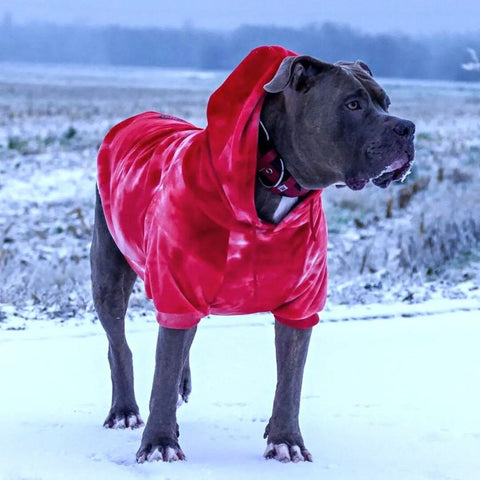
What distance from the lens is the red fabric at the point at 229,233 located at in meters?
3.04

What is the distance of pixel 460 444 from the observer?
11.4ft

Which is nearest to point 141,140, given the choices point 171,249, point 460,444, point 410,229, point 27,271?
point 171,249

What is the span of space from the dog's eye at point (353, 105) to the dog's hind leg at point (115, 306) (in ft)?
4.15

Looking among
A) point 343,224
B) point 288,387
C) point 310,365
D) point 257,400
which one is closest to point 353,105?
point 288,387

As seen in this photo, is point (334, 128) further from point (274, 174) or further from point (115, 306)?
point (115, 306)

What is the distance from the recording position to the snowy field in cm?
A: 329

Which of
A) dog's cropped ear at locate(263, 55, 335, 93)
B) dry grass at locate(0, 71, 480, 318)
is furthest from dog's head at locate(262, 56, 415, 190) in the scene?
dry grass at locate(0, 71, 480, 318)

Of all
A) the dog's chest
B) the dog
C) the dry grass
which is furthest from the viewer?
the dry grass

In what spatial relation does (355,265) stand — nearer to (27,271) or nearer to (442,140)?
(27,271)

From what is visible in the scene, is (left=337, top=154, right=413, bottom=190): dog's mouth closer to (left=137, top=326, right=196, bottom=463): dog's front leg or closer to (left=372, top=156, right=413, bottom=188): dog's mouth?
(left=372, top=156, right=413, bottom=188): dog's mouth

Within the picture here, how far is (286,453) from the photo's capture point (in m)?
3.30

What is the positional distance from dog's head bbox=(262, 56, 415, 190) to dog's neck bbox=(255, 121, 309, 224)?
3cm

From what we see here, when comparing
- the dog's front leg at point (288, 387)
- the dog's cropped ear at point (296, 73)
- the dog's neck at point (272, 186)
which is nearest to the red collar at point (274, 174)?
the dog's neck at point (272, 186)

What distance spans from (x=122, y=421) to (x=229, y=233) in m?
1.04
